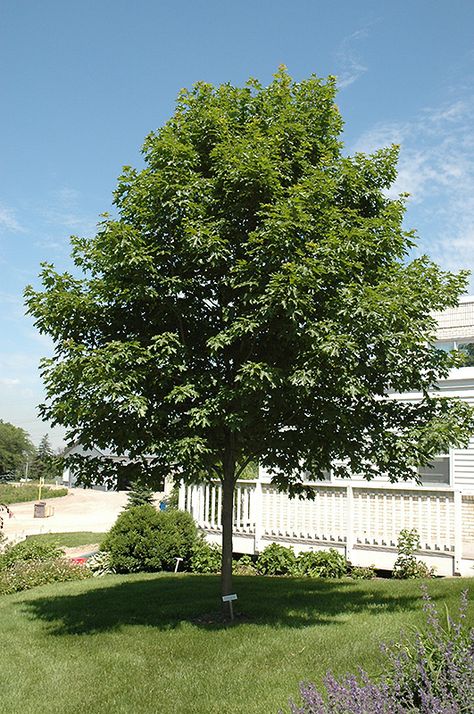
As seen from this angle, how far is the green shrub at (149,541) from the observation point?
1315cm

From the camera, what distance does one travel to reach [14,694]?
19.2 feet

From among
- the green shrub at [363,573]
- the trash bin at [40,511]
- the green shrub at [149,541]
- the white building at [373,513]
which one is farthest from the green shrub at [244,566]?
the trash bin at [40,511]

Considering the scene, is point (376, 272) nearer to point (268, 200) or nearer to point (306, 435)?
point (268, 200)

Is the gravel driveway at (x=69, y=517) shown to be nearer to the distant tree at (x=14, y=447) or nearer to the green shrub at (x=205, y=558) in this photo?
the green shrub at (x=205, y=558)

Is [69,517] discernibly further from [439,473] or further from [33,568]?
[439,473]

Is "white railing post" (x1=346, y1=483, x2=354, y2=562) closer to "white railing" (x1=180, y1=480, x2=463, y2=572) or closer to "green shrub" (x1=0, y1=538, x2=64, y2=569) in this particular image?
"white railing" (x1=180, y1=480, x2=463, y2=572)

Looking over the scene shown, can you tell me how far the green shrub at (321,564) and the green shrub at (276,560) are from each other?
15 cm

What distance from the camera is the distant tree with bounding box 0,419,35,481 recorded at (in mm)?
95688

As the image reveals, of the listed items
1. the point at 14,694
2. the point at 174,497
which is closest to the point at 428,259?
the point at 14,694

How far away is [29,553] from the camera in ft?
47.7

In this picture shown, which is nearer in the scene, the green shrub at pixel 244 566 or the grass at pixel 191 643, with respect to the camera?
the grass at pixel 191 643

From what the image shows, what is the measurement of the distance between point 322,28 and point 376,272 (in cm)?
382

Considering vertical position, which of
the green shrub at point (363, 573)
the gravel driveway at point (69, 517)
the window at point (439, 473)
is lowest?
the gravel driveway at point (69, 517)

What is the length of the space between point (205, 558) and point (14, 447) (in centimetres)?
9745
